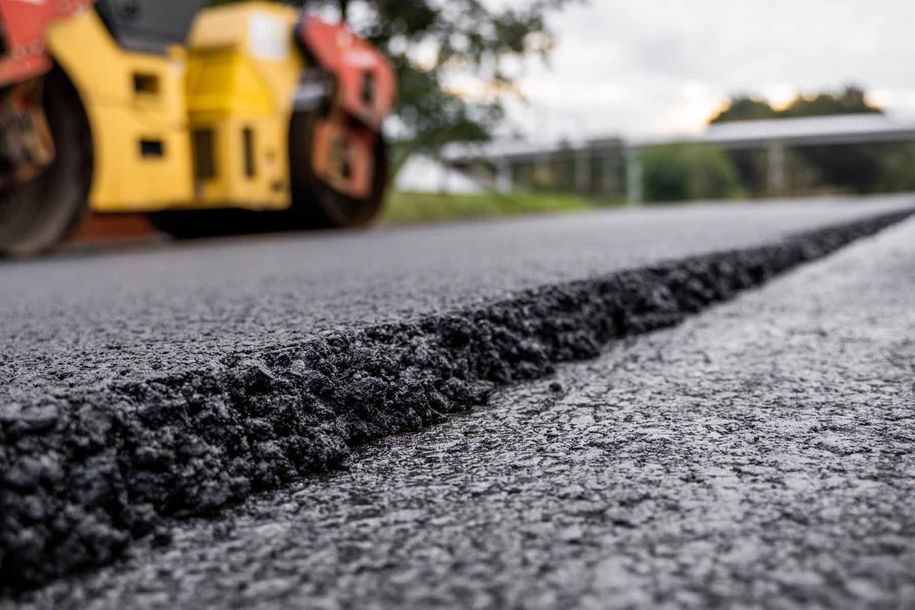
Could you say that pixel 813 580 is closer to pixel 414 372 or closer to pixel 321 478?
pixel 321 478

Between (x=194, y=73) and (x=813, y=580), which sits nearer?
(x=813, y=580)

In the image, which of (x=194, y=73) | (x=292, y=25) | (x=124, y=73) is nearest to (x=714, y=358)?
(x=124, y=73)

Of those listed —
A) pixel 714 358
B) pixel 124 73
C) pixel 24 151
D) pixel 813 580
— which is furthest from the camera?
pixel 124 73

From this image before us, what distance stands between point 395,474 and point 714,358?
0.84 metres

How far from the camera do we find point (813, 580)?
2.41 feet

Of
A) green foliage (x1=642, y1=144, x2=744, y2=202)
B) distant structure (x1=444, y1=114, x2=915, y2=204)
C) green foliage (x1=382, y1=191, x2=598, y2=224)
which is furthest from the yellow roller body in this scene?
distant structure (x1=444, y1=114, x2=915, y2=204)

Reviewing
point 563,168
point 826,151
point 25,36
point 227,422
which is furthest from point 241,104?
point 826,151

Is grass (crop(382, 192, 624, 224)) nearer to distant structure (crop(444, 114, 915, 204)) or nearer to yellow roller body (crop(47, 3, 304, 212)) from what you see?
yellow roller body (crop(47, 3, 304, 212))

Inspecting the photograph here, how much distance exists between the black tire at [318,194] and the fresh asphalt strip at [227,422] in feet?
15.7

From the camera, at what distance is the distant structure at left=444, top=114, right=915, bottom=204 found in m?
32.5

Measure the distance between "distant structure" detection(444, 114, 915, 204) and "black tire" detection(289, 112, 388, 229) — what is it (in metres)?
23.2

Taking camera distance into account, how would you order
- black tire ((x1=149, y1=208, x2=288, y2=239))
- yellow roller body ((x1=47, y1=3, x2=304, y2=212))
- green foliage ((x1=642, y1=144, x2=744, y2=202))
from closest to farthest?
1. yellow roller body ((x1=47, y1=3, x2=304, y2=212))
2. black tire ((x1=149, y1=208, x2=288, y2=239))
3. green foliage ((x1=642, y1=144, x2=744, y2=202))

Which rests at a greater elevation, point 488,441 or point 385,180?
point 385,180

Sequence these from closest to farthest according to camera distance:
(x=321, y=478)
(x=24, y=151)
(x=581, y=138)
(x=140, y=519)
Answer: (x=140, y=519), (x=321, y=478), (x=24, y=151), (x=581, y=138)
